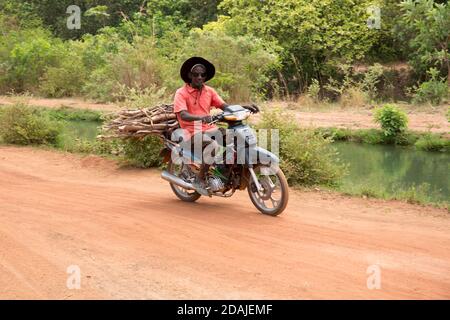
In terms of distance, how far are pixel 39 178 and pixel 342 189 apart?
4.87 metres

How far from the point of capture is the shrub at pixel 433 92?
2109cm

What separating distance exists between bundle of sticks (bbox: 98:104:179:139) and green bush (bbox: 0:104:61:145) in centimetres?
394

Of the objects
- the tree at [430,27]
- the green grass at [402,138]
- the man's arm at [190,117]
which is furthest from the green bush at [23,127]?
the tree at [430,27]

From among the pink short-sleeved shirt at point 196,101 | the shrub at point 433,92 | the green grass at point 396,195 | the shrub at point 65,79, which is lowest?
the green grass at point 396,195

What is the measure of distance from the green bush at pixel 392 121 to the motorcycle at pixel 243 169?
9.58m

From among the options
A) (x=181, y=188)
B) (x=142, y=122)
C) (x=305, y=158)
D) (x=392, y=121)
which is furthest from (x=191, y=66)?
(x=392, y=121)

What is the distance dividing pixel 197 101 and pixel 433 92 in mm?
15372

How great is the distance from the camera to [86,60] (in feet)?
89.3

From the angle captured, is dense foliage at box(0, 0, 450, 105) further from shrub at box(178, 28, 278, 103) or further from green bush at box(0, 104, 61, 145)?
green bush at box(0, 104, 61, 145)

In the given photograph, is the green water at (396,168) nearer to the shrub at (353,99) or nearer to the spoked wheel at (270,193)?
the spoked wheel at (270,193)

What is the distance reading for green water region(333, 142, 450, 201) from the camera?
12.2 metres

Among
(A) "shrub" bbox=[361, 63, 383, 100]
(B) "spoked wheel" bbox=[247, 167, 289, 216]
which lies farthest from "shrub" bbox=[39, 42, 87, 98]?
(B) "spoked wheel" bbox=[247, 167, 289, 216]

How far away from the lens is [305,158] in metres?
10.2
